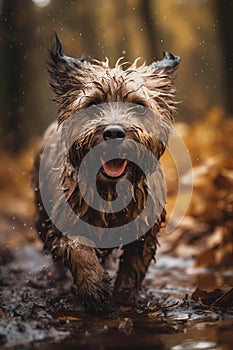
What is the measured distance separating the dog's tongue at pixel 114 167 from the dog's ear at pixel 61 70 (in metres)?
0.87

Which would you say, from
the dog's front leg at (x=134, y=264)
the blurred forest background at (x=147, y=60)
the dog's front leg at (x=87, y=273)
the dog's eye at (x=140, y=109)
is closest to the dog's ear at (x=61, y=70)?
the dog's eye at (x=140, y=109)

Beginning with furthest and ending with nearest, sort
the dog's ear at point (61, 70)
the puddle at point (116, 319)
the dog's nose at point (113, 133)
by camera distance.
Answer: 1. the dog's ear at point (61, 70)
2. the dog's nose at point (113, 133)
3. the puddle at point (116, 319)

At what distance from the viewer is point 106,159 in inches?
195

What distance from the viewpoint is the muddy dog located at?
197 inches

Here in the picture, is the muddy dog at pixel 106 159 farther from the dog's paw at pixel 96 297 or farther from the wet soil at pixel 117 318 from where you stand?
the wet soil at pixel 117 318

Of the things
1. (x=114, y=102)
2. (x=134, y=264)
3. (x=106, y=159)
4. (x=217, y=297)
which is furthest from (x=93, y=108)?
(x=217, y=297)

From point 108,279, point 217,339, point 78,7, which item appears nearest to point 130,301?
point 108,279

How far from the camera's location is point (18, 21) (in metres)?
18.5

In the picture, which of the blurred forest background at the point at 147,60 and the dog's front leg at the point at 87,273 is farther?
the blurred forest background at the point at 147,60

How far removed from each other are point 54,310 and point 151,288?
162 centimetres

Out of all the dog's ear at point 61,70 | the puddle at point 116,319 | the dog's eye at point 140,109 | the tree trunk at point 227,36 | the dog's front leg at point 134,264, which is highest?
the tree trunk at point 227,36

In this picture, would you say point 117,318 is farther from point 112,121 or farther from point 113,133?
point 112,121

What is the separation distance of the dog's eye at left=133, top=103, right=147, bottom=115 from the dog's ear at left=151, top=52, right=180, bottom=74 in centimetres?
64

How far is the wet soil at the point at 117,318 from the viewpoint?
3857mm
